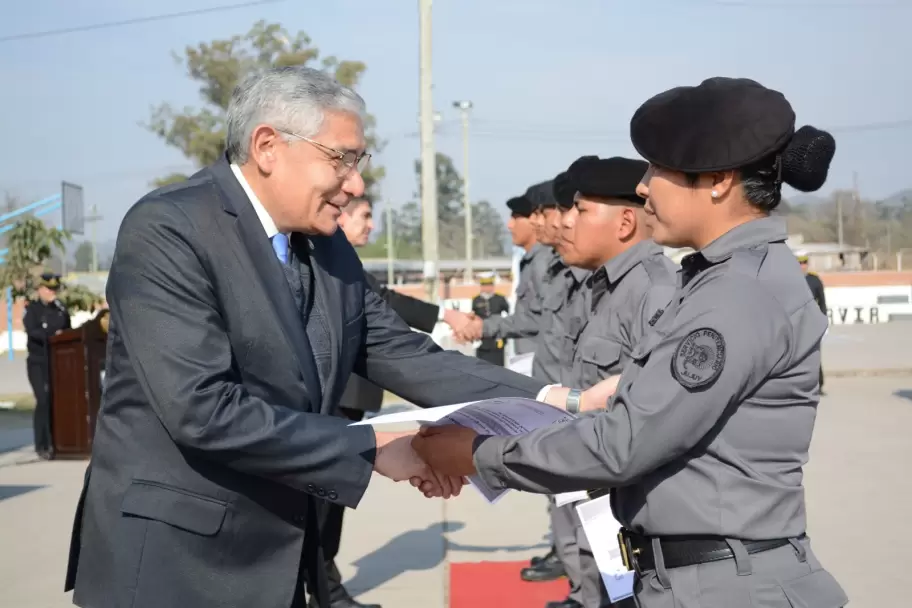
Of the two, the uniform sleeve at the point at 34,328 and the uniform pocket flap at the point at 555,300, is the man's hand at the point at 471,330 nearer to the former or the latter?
the uniform pocket flap at the point at 555,300

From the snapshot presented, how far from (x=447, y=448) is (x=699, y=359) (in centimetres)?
78

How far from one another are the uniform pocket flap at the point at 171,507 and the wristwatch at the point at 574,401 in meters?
1.26

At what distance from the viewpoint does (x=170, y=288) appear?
7.30 ft

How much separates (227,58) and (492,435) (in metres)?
36.3

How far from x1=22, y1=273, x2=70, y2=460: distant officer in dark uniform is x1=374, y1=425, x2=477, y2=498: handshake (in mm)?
8603

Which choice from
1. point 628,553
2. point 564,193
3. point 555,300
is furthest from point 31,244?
point 628,553

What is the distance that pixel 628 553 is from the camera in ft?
7.45

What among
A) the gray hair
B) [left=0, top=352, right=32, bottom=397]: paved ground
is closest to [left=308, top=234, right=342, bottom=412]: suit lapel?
the gray hair

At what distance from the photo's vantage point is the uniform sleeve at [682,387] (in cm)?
189

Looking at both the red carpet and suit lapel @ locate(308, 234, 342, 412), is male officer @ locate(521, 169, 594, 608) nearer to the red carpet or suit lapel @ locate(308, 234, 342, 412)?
the red carpet

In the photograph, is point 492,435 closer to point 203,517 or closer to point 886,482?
point 203,517

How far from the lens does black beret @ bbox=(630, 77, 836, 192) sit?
78.7 inches

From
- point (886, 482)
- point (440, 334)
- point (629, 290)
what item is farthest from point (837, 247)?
point (629, 290)

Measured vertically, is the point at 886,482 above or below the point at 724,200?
below
